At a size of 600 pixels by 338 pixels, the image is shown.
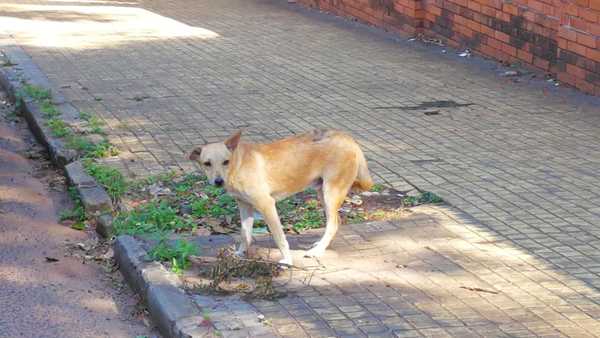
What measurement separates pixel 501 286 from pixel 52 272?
2.73 meters

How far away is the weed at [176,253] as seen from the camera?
658 centimetres

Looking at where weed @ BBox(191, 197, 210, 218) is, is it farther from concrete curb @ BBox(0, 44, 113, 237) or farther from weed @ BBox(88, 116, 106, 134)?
weed @ BBox(88, 116, 106, 134)

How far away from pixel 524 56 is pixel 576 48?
1.27 meters

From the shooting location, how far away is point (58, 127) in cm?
1006

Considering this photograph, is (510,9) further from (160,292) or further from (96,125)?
(160,292)

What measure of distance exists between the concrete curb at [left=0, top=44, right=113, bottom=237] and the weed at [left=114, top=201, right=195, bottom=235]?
0.17 metres

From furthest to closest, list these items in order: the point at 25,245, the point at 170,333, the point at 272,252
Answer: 1. the point at 25,245
2. the point at 272,252
3. the point at 170,333

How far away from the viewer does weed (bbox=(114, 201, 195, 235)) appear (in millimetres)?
7293

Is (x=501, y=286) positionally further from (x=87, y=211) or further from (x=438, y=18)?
(x=438, y=18)

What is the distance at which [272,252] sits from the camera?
6910 mm

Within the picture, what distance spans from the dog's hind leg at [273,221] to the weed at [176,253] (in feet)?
1.73

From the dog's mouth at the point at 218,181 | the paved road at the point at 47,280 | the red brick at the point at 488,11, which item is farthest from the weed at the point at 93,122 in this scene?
the red brick at the point at 488,11

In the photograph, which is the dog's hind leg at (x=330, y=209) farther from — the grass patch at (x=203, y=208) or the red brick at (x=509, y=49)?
the red brick at (x=509, y=49)

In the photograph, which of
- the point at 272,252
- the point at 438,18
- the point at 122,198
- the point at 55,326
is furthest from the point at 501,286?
the point at 438,18
